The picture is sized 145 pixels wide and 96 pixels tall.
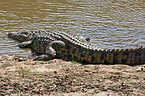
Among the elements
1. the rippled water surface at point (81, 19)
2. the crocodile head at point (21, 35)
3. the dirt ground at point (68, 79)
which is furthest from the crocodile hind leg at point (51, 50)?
the crocodile head at point (21, 35)

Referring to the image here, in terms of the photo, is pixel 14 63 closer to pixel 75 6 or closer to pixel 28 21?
pixel 28 21

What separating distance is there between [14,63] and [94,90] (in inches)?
119

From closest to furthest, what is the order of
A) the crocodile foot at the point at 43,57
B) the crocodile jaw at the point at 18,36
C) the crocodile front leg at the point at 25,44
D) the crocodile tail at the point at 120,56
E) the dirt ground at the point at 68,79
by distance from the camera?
1. the dirt ground at the point at 68,79
2. the crocodile tail at the point at 120,56
3. the crocodile foot at the point at 43,57
4. the crocodile front leg at the point at 25,44
5. the crocodile jaw at the point at 18,36

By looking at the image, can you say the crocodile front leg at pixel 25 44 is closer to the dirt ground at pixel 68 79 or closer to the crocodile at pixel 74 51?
the crocodile at pixel 74 51

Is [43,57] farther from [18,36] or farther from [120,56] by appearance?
[120,56]

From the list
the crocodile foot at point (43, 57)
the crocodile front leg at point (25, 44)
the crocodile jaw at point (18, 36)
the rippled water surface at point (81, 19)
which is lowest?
the crocodile foot at point (43, 57)

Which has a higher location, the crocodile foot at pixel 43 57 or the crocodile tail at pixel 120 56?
the crocodile tail at pixel 120 56

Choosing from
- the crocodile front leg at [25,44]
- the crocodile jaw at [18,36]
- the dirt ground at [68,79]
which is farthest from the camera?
the crocodile jaw at [18,36]

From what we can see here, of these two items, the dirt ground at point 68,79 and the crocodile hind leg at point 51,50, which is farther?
the crocodile hind leg at point 51,50

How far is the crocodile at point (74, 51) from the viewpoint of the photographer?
21.8ft

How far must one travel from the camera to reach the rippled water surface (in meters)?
9.11

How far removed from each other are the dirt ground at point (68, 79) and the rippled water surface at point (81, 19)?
1937mm

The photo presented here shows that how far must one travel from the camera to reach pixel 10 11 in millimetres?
12125

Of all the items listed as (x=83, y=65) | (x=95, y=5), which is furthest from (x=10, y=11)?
(x=83, y=65)
